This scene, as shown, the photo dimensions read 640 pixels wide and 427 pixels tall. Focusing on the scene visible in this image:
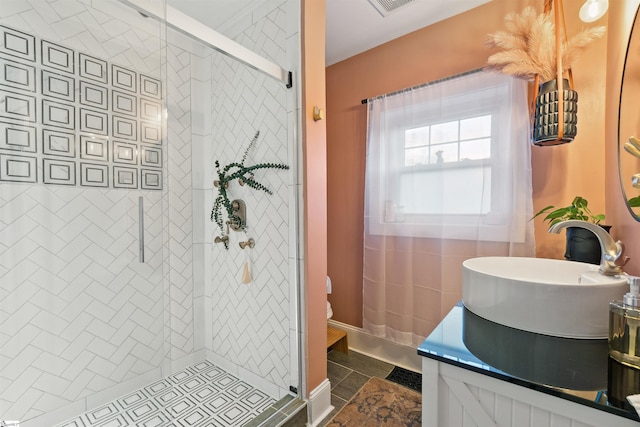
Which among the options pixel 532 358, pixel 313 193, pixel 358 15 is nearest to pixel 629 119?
pixel 532 358

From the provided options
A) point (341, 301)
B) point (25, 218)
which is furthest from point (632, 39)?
point (25, 218)

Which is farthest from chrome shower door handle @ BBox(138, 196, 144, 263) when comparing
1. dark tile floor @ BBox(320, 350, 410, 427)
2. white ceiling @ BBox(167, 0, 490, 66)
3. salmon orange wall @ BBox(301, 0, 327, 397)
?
dark tile floor @ BBox(320, 350, 410, 427)

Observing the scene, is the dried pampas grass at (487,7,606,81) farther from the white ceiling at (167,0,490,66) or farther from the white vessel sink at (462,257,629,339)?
the white vessel sink at (462,257,629,339)

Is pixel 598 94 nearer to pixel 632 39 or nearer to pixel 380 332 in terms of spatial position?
pixel 632 39

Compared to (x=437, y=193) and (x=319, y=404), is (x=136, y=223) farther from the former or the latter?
(x=437, y=193)

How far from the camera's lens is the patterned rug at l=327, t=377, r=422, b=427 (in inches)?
53.6

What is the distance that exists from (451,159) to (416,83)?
23.5 inches

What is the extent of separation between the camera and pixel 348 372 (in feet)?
5.91

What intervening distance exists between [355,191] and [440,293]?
0.94 meters

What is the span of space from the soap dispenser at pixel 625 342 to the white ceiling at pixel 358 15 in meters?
1.75

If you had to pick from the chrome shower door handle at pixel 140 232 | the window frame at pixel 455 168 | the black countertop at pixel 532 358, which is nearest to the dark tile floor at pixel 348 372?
the window frame at pixel 455 168

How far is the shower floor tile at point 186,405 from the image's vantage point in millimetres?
1436

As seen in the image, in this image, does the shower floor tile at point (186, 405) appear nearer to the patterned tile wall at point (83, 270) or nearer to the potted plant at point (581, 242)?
the patterned tile wall at point (83, 270)

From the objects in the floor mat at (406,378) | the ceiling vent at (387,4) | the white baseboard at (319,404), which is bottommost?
the floor mat at (406,378)
